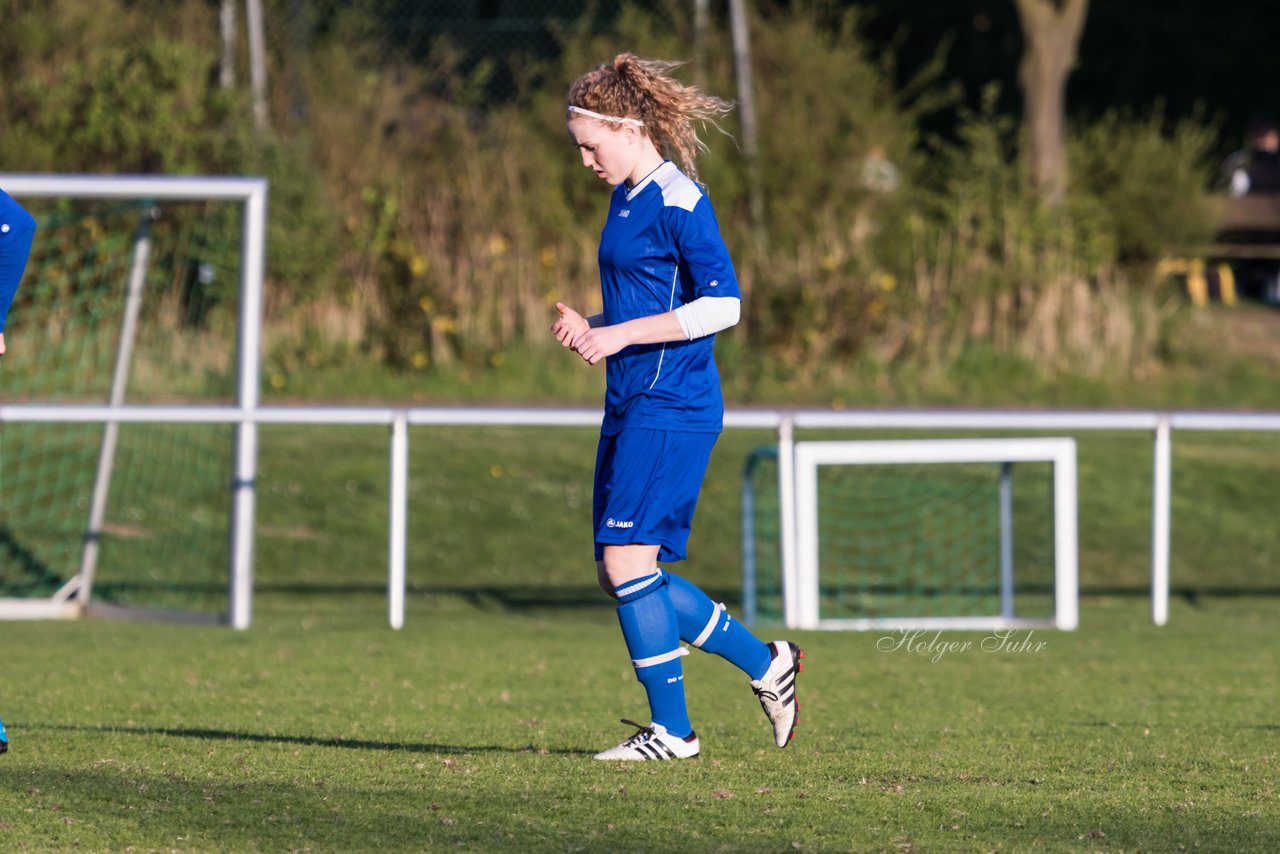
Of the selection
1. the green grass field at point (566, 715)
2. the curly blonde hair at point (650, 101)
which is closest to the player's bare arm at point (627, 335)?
the curly blonde hair at point (650, 101)

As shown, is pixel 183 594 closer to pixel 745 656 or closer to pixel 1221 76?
pixel 745 656

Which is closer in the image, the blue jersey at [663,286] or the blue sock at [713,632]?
the blue jersey at [663,286]

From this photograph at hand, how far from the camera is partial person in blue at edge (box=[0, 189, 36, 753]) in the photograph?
14.9 ft

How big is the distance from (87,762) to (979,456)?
530 centimetres

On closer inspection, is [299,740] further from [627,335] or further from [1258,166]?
[1258,166]

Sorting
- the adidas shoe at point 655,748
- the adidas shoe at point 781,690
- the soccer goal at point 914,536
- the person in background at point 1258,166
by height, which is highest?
the person in background at point 1258,166

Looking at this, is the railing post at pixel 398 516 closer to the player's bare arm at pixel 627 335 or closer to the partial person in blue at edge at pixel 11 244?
the partial person in blue at edge at pixel 11 244

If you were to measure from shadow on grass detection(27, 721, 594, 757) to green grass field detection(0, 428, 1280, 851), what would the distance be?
0.07 feet

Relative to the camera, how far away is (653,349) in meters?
4.55

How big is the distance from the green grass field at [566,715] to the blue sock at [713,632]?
10.6 inches

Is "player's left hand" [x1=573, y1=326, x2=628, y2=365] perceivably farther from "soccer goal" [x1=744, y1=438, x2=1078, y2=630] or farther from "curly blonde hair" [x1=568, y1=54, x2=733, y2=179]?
"soccer goal" [x1=744, y1=438, x2=1078, y2=630]

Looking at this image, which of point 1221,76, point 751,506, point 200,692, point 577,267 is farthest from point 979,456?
point 1221,76

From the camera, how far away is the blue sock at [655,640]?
4.62 m

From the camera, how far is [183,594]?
33.3 ft
